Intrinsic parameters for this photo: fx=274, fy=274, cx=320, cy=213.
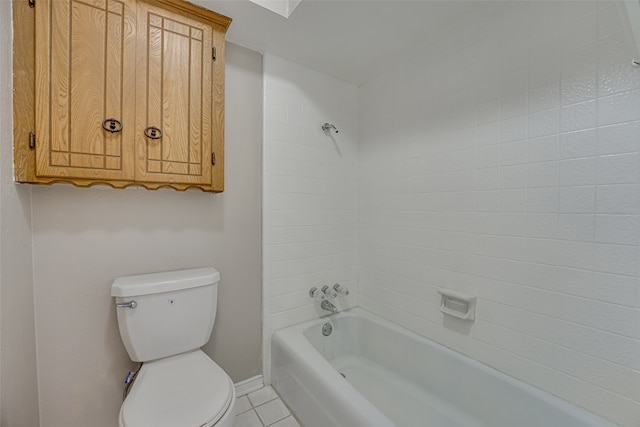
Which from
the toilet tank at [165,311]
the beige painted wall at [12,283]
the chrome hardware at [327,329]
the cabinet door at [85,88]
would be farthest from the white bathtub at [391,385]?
the cabinet door at [85,88]

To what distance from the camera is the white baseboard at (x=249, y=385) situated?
5.57 feet

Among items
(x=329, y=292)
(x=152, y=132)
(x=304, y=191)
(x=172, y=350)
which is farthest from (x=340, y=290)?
(x=152, y=132)

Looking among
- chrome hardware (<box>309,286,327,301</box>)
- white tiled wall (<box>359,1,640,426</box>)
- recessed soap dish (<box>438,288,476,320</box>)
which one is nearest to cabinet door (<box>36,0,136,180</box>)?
chrome hardware (<box>309,286,327,301</box>)

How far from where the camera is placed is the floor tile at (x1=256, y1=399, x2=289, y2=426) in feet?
5.00

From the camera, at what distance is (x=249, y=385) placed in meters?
1.74

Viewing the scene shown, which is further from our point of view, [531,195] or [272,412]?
[272,412]

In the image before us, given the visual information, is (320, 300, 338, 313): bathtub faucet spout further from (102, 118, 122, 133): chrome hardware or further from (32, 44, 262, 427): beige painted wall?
(102, 118, 122, 133): chrome hardware

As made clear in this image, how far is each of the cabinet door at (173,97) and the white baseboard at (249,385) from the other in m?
1.26

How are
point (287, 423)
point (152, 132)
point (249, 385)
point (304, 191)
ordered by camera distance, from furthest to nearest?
point (304, 191) < point (249, 385) < point (287, 423) < point (152, 132)

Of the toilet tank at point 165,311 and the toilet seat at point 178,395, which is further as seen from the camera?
the toilet tank at point 165,311

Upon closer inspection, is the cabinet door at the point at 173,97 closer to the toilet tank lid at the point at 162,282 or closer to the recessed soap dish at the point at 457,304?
the toilet tank lid at the point at 162,282

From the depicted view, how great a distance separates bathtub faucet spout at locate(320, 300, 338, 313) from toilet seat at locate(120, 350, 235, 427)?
868 millimetres

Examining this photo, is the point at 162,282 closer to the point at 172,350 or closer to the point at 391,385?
the point at 172,350

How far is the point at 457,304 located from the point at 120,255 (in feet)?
5.88
